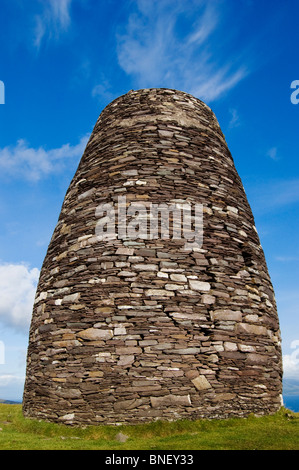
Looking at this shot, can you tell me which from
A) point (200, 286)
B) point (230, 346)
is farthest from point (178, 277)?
point (230, 346)

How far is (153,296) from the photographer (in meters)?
6.77

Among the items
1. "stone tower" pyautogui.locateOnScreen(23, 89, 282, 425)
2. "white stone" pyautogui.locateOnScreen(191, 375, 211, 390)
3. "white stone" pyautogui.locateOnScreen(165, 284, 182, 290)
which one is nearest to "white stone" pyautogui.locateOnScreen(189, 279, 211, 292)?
"stone tower" pyautogui.locateOnScreen(23, 89, 282, 425)

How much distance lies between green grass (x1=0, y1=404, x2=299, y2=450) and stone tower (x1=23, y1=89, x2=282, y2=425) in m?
0.19

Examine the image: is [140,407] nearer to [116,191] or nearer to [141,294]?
[141,294]

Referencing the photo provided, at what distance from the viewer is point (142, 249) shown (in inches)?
282

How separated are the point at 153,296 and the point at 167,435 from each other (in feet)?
7.75

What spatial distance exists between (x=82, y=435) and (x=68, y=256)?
358 centimetres

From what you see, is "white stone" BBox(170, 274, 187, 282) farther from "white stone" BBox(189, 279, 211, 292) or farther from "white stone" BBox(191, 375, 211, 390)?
"white stone" BBox(191, 375, 211, 390)

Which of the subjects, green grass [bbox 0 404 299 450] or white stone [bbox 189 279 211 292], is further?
white stone [bbox 189 279 211 292]

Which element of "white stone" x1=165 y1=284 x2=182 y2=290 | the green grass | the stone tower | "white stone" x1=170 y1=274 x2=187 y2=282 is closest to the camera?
the green grass

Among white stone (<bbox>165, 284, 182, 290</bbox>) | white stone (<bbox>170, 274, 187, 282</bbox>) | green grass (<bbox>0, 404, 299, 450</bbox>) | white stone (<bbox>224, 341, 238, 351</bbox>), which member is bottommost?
green grass (<bbox>0, 404, 299, 450</bbox>)

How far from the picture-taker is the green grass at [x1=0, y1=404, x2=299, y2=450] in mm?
4953

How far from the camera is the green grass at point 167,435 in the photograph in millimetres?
4953

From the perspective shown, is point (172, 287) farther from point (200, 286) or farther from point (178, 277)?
point (200, 286)
